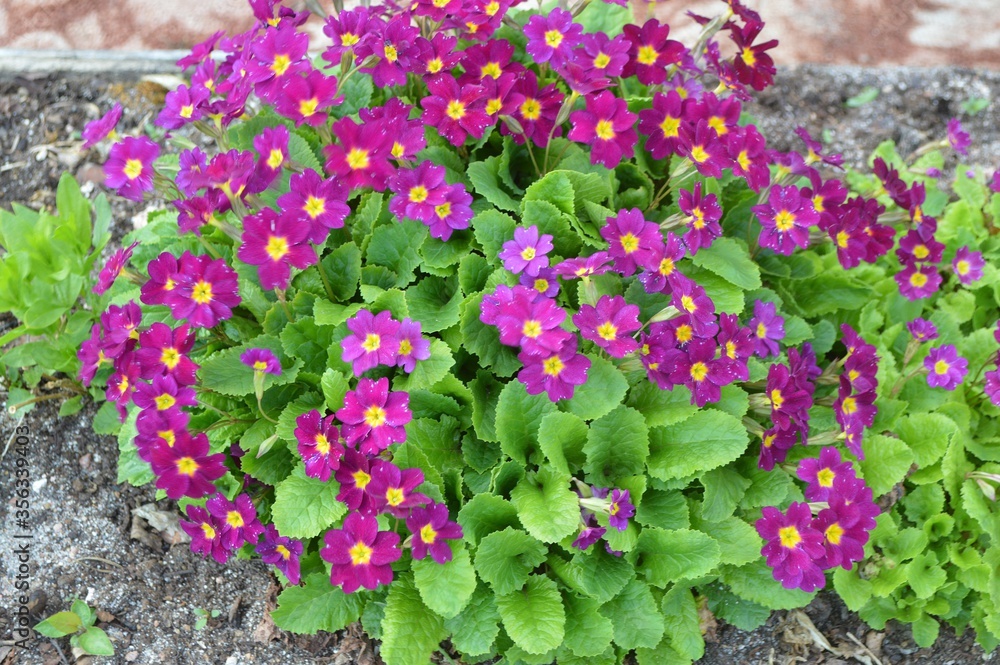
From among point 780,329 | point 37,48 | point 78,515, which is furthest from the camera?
point 37,48

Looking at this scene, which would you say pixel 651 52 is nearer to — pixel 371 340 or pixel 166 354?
pixel 371 340

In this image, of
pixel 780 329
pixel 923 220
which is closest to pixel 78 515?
pixel 780 329

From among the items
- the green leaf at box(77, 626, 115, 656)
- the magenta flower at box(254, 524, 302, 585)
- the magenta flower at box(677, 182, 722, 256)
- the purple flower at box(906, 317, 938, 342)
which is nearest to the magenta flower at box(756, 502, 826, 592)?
the magenta flower at box(677, 182, 722, 256)

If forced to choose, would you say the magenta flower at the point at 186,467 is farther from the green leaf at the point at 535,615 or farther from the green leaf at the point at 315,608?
the green leaf at the point at 535,615

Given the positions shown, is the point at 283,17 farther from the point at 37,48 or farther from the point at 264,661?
A: the point at 37,48

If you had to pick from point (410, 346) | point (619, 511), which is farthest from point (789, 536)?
point (410, 346)

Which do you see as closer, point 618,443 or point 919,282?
point 618,443

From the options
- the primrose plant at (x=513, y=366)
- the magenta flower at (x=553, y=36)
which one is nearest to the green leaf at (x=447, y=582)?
the primrose plant at (x=513, y=366)
